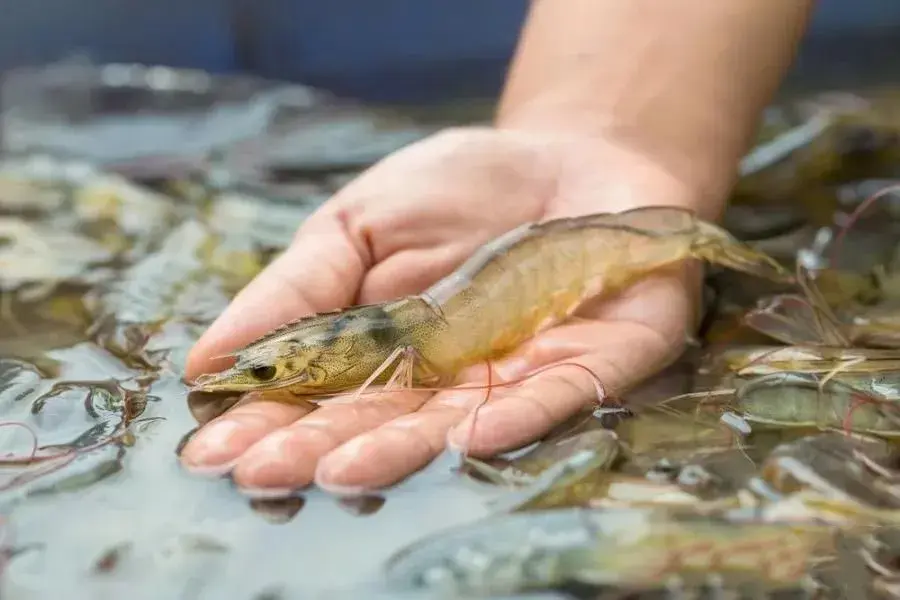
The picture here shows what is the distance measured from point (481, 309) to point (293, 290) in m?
0.20

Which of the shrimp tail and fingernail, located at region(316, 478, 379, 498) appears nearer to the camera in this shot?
fingernail, located at region(316, 478, 379, 498)

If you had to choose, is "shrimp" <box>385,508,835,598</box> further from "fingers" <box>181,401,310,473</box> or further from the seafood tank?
"fingers" <box>181,401,310,473</box>

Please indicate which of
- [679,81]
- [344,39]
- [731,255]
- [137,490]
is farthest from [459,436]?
[344,39]

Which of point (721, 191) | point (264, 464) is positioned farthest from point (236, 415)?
point (721, 191)

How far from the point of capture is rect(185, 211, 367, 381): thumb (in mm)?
916

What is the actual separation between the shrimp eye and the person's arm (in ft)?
2.11

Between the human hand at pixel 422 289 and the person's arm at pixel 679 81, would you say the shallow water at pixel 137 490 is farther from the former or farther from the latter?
the person's arm at pixel 679 81

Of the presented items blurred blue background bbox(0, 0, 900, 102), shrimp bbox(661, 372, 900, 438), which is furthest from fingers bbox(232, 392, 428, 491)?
blurred blue background bbox(0, 0, 900, 102)

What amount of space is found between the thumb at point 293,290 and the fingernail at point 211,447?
0.15 metres

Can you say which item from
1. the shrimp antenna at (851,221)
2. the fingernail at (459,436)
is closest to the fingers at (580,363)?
the fingernail at (459,436)

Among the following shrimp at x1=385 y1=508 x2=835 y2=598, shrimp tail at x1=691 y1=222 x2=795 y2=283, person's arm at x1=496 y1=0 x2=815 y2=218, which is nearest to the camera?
shrimp at x1=385 y1=508 x2=835 y2=598

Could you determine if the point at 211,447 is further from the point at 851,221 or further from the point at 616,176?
the point at 851,221

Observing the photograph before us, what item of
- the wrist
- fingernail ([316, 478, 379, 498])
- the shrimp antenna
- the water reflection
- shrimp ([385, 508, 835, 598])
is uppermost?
the wrist

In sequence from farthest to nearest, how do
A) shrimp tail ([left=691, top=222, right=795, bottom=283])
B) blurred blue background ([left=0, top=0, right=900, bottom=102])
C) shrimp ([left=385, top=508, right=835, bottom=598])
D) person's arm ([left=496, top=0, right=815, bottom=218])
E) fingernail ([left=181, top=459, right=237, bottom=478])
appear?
1. blurred blue background ([left=0, top=0, right=900, bottom=102])
2. person's arm ([left=496, top=0, right=815, bottom=218])
3. shrimp tail ([left=691, top=222, right=795, bottom=283])
4. fingernail ([left=181, top=459, right=237, bottom=478])
5. shrimp ([left=385, top=508, right=835, bottom=598])
